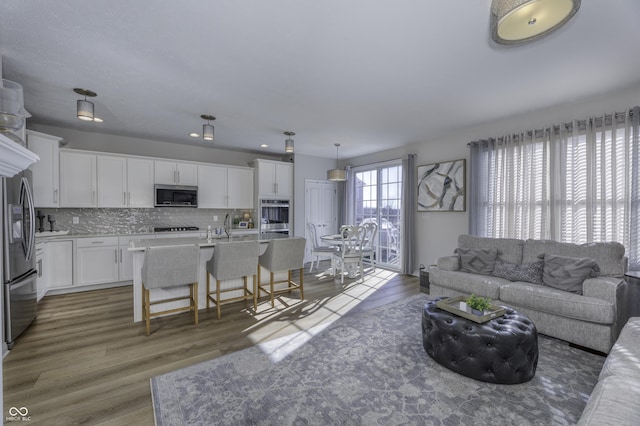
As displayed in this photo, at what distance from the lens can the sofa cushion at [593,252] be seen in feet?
9.70

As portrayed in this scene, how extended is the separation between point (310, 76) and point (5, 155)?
7.86 ft

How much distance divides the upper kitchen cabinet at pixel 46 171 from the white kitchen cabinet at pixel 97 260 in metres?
0.74

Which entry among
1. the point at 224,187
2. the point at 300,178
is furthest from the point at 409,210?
the point at 224,187

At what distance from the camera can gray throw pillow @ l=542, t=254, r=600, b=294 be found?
9.52 ft

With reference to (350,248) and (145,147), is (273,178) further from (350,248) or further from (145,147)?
(145,147)

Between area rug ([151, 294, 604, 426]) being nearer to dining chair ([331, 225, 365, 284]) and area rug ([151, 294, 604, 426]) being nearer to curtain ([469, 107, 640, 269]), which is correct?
curtain ([469, 107, 640, 269])

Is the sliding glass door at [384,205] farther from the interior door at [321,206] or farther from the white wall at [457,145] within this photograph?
the interior door at [321,206]

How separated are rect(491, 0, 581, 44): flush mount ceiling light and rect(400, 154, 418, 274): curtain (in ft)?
12.4

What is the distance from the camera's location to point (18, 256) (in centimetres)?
291

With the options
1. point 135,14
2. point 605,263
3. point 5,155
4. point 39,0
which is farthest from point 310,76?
point 605,263

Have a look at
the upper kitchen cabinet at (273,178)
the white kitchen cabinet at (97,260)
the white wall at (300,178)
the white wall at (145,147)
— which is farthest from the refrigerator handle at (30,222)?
the white wall at (300,178)

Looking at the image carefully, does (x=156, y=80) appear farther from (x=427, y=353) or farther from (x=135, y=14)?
(x=427, y=353)

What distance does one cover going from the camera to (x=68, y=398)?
6.68 ft

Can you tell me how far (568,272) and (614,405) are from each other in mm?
2137
